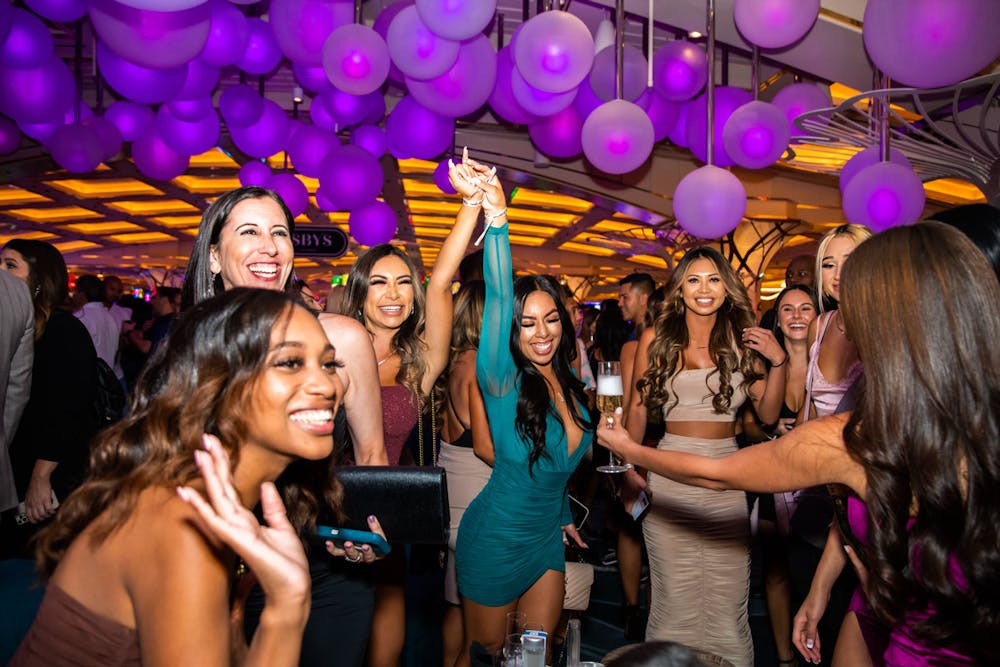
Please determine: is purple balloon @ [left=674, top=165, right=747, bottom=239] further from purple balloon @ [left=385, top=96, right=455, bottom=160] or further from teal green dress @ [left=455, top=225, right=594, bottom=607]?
teal green dress @ [left=455, top=225, right=594, bottom=607]

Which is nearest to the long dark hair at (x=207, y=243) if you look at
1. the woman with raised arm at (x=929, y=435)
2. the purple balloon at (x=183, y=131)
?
the woman with raised arm at (x=929, y=435)

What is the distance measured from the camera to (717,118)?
5.04m

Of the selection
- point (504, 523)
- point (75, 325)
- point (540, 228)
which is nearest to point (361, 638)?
point (504, 523)

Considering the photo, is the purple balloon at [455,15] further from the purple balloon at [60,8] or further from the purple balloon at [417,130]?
the purple balloon at [60,8]

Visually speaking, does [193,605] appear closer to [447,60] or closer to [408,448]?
[408,448]

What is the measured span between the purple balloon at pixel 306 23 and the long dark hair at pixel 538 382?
2441 mm

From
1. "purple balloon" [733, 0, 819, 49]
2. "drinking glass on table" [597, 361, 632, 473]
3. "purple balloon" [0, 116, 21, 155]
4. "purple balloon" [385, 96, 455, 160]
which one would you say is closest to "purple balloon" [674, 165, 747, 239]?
"purple balloon" [733, 0, 819, 49]

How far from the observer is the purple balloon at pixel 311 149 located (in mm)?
5762

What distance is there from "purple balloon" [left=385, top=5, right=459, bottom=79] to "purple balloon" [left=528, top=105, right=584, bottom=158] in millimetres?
1429

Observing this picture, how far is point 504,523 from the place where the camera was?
7.85 feet

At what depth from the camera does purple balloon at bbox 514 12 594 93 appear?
3754mm

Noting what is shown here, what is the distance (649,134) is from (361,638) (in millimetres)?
3084

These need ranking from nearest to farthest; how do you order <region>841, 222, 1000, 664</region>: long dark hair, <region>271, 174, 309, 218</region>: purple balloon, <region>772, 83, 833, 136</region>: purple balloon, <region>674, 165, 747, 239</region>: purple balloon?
1. <region>841, 222, 1000, 664</region>: long dark hair
2. <region>674, 165, 747, 239</region>: purple balloon
3. <region>772, 83, 833, 136</region>: purple balloon
4. <region>271, 174, 309, 218</region>: purple balloon

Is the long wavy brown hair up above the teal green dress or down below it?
above
